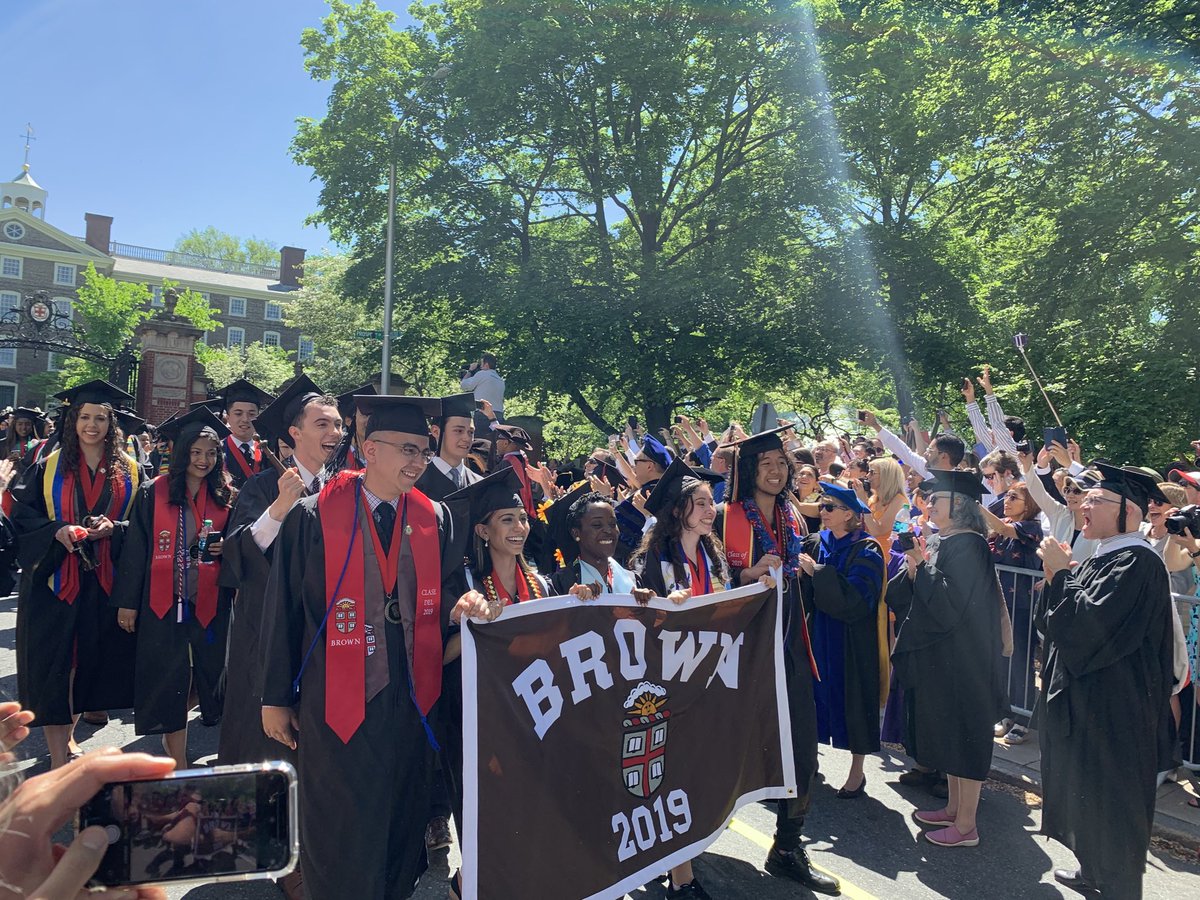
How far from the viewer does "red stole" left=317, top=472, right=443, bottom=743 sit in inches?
124

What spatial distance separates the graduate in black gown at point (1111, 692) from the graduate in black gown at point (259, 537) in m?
3.57

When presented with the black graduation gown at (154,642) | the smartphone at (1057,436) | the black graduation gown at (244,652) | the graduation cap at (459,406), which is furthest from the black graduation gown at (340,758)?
the smartphone at (1057,436)

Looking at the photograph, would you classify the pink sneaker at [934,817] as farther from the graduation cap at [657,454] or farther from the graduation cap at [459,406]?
the graduation cap at [459,406]

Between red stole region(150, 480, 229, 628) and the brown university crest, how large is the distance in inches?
110

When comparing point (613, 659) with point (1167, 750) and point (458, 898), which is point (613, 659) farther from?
point (1167, 750)

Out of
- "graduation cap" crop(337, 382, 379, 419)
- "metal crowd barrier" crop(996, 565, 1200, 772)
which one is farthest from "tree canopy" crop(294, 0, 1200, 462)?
"graduation cap" crop(337, 382, 379, 419)

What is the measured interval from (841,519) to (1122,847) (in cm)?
212

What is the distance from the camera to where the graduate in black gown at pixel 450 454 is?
5.95 meters

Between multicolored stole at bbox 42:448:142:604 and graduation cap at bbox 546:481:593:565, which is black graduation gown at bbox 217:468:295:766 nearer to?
graduation cap at bbox 546:481:593:565

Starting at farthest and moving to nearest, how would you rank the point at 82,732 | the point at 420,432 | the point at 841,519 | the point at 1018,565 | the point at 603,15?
the point at 603,15, the point at 1018,565, the point at 82,732, the point at 841,519, the point at 420,432

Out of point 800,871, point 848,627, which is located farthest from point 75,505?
point 848,627

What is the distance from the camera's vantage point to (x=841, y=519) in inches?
207

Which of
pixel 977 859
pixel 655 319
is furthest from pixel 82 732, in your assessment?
pixel 655 319

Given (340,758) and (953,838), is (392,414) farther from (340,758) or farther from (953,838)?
(953,838)
